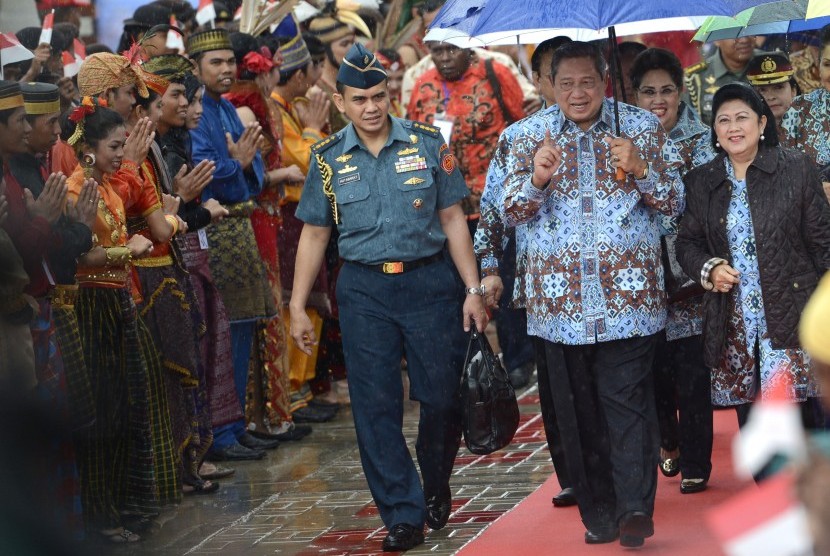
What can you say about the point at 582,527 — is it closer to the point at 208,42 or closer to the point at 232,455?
the point at 232,455

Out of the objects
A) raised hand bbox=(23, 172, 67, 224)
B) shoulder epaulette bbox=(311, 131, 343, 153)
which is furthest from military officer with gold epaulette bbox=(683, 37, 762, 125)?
raised hand bbox=(23, 172, 67, 224)

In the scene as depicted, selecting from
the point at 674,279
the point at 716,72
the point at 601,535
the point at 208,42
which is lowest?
the point at 601,535

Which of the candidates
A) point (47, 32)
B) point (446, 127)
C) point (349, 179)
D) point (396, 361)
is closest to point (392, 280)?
point (396, 361)

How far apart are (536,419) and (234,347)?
7.05 feet

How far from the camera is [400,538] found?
7332 mm

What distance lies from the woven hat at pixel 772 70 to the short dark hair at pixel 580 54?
2.23 m

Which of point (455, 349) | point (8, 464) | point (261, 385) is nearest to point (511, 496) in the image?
point (455, 349)

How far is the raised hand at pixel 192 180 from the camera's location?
8867 mm

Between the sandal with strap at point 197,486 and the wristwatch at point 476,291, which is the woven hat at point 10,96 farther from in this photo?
the sandal with strap at point 197,486

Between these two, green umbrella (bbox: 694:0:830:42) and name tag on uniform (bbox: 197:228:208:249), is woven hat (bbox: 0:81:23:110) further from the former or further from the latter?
green umbrella (bbox: 694:0:830:42)

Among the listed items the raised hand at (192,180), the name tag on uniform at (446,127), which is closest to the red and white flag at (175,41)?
the raised hand at (192,180)

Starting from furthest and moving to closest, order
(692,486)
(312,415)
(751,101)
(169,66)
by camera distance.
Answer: (312,415) → (169,66) → (692,486) → (751,101)

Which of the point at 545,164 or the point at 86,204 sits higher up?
the point at 86,204

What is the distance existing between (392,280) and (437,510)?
1187 millimetres
